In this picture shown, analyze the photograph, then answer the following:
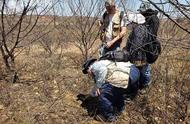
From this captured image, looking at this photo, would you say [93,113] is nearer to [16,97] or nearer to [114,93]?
[114,93]

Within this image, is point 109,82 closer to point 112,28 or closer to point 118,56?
point 118,56

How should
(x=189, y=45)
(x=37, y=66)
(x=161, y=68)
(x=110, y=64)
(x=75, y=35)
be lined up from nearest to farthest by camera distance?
(x=189, y=45)
(x=110, y=64)
(x=161, y=68)
(x=37, y=66)
(x=75, y=35)

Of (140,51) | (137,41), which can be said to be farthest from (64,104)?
(137,41)

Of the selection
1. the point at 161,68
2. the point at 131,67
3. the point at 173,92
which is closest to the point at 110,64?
the point at 131,67

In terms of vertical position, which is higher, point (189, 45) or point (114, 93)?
point (189, 45)

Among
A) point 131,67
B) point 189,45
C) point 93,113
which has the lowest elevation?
point 93,113

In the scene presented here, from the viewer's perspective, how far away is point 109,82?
6520 mm

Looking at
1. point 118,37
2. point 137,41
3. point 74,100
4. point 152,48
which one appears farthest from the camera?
point 74,100

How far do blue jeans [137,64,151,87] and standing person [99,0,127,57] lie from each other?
498 millimetres

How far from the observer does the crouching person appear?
21.2 ft

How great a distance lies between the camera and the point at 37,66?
10203 millimetres

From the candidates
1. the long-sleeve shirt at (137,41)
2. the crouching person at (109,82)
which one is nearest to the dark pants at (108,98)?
the crouching person at (109,82)

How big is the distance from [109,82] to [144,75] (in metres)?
0.83

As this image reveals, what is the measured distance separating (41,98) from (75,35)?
5411 mm
